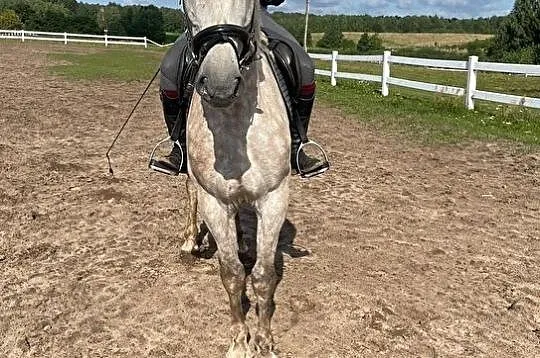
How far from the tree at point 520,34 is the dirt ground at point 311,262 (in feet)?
159

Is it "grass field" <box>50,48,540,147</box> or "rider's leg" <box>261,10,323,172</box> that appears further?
"grass field" <box>50,48,540,147</box>

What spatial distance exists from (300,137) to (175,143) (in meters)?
0.94

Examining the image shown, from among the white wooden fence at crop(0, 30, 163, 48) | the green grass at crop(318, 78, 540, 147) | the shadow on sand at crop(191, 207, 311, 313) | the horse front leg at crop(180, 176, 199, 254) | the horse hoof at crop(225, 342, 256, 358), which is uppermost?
the white wooden fence at crop(0, 30, 163, 48)

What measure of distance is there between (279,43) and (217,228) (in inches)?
55.4

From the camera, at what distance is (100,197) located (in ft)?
22.7

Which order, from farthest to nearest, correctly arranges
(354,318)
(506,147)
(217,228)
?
(506,147) < (354,318) < (217,228)

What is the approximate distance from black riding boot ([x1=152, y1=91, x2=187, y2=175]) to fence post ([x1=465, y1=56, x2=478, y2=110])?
1079 cm

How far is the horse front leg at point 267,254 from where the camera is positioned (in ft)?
11.2

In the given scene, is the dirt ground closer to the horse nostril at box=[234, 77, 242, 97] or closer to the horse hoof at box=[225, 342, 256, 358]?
the horse hoof at box=[225, 342, 256, 358]

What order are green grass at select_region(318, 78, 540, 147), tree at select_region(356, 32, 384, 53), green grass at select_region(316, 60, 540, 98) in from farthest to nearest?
tree at select_region(356, 32, 384, 53) → green grass at select_region(316, 60, 540, 98) → green grass at select_region(318, 78, 540, 147)

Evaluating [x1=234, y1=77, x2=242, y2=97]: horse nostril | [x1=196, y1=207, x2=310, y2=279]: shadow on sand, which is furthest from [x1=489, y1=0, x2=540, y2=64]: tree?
[x1=234, y1=77, x2=242, y2=97]: horse nostril

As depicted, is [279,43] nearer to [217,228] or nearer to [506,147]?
[217,228]

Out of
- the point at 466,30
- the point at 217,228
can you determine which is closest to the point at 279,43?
the point at 217,228

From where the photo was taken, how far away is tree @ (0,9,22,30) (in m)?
66.4
